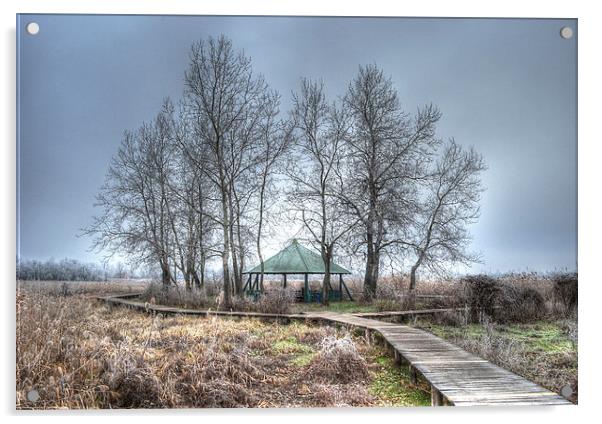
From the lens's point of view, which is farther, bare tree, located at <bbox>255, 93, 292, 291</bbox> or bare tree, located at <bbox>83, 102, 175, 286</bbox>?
bare tree, located at <bbox>255, 93, 292, 291</bbox>

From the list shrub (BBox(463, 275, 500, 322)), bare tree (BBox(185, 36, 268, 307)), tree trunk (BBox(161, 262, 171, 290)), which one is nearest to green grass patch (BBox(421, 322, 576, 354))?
shrub (BBox(463, 275, 500, 322))

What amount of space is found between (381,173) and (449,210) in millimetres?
853

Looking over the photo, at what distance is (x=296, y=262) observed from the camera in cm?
543

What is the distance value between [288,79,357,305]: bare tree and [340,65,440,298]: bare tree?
15cm

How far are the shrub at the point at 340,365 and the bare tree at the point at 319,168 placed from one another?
2.56 ft

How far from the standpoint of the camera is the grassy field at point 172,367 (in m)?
4.68

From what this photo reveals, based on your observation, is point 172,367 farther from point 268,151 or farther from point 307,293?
point 268,151

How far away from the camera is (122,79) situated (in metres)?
5.29

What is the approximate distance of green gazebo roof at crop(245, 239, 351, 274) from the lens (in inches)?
213

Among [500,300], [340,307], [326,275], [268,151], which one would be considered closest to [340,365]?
[340,307]

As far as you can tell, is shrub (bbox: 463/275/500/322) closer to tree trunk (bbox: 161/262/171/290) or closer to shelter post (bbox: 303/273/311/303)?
shelter post (bbox: 303/273/311/303)
